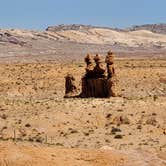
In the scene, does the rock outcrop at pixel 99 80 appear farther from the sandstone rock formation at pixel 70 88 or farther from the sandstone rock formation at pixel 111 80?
the sandstone rock formation at pixel 70 88

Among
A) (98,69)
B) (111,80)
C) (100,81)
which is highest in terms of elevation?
(98,69)

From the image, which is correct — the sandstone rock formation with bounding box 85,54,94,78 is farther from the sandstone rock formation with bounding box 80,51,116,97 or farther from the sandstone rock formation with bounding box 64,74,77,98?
the sandstone rock formation with bounding box 64,74,77,98

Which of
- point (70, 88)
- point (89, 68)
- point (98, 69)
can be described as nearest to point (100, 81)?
point (98, 69)

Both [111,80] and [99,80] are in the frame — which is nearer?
[111,80]

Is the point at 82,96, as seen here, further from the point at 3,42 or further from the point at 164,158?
the point at 3,42

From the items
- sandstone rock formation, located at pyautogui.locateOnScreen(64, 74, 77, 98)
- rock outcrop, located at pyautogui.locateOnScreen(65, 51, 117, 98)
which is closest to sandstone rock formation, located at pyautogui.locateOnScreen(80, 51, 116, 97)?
rock outcrop, located at pyautogui.locateOnScreen(65, 51, 117, 98)

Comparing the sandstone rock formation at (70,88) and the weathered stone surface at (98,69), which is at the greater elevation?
the weathered stone surface at (98,69)

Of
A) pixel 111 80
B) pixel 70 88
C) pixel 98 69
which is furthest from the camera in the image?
pixel 70 88

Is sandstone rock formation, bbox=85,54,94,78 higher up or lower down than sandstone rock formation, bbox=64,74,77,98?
higher up

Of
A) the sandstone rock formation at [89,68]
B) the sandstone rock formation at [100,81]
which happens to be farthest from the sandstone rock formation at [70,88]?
the sandstone rock formation at [89,68]

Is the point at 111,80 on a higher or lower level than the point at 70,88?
higher

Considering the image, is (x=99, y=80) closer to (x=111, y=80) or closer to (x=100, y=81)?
(x=100, y=81)

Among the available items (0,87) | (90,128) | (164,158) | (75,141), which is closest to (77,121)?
(90,128)

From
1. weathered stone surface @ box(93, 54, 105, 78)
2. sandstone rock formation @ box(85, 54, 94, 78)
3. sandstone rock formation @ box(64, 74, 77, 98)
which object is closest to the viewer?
weathered stone surface @ box(93, 54, 105, 78)
